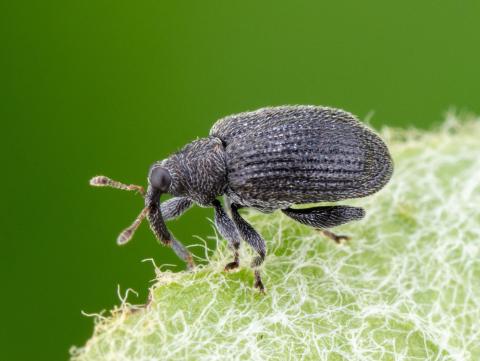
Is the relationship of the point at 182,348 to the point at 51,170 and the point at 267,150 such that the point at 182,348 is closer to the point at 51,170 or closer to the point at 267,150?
the point at 267,150

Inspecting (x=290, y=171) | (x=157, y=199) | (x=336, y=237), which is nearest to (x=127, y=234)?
(x=157, y=199)

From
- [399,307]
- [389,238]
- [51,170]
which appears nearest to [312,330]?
[399,307]

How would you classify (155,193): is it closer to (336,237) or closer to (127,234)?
(127,234)

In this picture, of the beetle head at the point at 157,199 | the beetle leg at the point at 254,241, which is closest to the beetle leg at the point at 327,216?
the beetle leg at the point at 254,241

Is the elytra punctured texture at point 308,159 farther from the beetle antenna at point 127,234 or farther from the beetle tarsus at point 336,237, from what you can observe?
the beetle antenna at point 127,234

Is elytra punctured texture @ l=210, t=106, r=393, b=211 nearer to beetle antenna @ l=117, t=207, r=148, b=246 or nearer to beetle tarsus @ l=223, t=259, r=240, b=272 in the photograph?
beetle tarsus @ l=223, t=259, r=240, b=272

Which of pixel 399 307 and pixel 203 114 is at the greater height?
pixel 203 114
